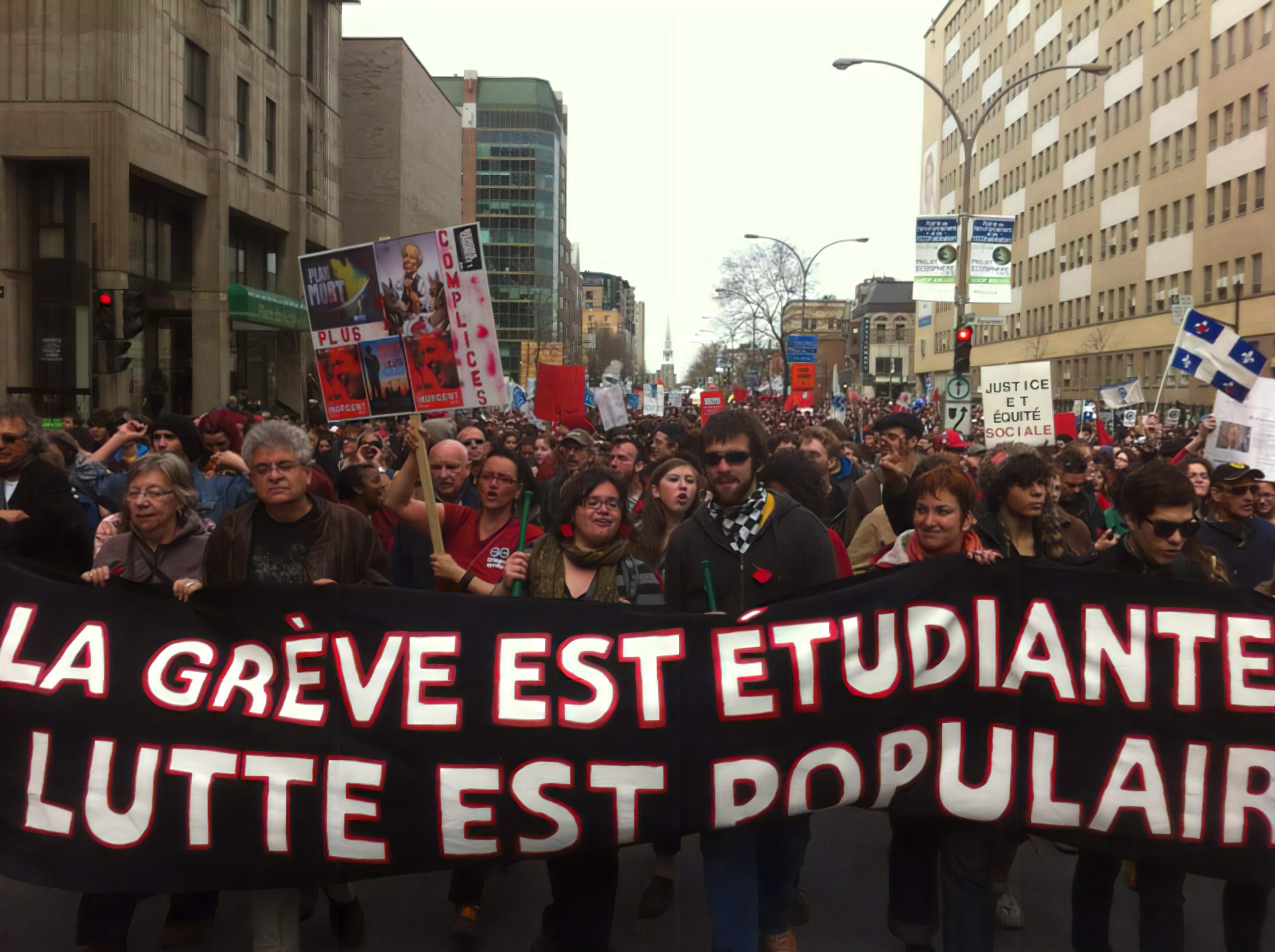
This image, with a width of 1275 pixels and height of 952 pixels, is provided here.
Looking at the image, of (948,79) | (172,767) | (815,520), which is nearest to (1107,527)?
(815,520)

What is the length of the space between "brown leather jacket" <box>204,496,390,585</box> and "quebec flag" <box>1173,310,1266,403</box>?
646 centimetres

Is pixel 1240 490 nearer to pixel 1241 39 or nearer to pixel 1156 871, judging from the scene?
pixel 1156 871

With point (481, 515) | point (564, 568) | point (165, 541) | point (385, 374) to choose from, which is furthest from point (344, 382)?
point (564, 568)

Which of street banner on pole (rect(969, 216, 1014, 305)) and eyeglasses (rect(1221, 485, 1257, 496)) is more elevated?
street banner on pole (rect(969, 216, 1014, 305))

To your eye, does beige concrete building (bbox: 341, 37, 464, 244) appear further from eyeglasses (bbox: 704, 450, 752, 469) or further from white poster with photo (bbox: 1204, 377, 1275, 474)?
eyeglasses (bbox: 704, 450, 752, 469)

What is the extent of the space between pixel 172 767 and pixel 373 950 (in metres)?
1.06

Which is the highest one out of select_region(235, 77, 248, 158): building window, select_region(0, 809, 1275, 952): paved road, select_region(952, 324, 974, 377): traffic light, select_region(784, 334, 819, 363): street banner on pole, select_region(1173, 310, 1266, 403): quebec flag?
select_region(235, 77, 248, 158): building window

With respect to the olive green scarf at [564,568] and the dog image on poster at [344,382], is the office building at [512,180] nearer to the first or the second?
the dog image on poster at [344,382]

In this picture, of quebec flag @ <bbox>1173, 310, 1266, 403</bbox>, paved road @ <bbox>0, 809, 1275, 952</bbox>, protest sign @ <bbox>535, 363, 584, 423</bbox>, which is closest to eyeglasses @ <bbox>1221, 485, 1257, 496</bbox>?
quebec flag @ <bbox>1173, 310, 1266, 403</bbox>

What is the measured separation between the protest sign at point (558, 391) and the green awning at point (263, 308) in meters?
20.9

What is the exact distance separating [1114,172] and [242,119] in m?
42.5

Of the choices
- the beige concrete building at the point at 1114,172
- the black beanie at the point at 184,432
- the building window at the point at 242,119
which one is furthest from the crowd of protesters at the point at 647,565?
the beige concrete building at the point at 1114,172

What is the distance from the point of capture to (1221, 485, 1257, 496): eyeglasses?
6.91 m

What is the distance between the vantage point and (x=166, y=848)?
14.3ft
